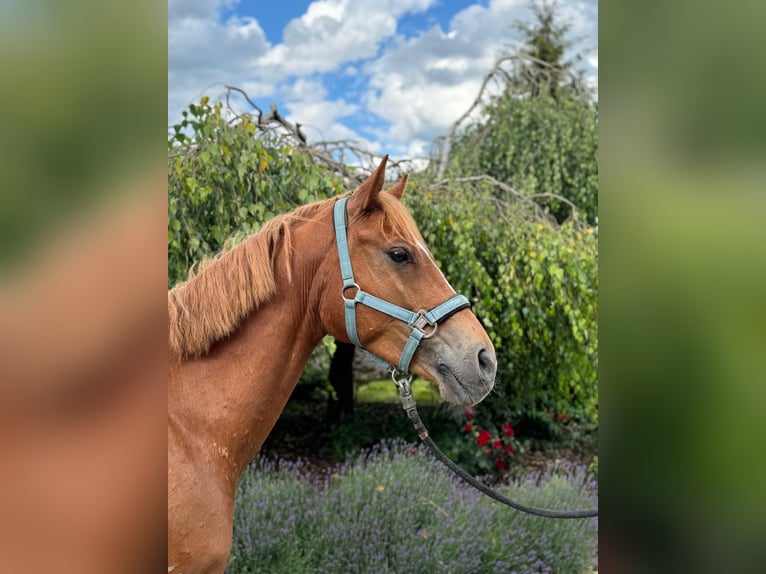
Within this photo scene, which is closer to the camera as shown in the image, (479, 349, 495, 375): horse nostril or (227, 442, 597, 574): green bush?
(479, 349, 495, 375): horse nostril

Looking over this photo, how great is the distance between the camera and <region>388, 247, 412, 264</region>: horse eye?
146 centimetres

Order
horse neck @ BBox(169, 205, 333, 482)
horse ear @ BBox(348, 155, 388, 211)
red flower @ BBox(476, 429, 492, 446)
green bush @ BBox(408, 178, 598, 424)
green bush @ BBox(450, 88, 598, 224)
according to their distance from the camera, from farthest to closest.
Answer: green bush @ BBox(450, 88, 598, 224), red flower @ BBox(476, 429, 492, 446), green bush @ BBox(408, 178, 598, 424), horse ear @ BBox(348, 155, 388, 211), horse neck @ BBox(169, 205, 333, 482)

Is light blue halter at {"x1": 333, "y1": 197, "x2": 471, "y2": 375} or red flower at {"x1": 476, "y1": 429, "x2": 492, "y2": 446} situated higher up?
light blue halter at {"x1": 333, "y1": 197, "x2": 471, "y2": 375}

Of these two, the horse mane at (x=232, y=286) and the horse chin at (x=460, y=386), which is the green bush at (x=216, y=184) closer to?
the horse mane at (x=232, y=286)

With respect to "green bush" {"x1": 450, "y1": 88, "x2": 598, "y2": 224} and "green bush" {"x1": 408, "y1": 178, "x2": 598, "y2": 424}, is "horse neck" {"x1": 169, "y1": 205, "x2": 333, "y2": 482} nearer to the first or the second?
"green bush" {"x1": 408, "y1": 178, "x2": 598, "y2": 424}

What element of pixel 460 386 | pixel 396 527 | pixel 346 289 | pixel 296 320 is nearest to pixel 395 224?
pixel 346 289

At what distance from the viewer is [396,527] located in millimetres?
2840

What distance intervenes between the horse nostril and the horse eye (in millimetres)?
335

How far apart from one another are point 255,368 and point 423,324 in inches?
18.8

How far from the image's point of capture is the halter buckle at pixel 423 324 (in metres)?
1.42
